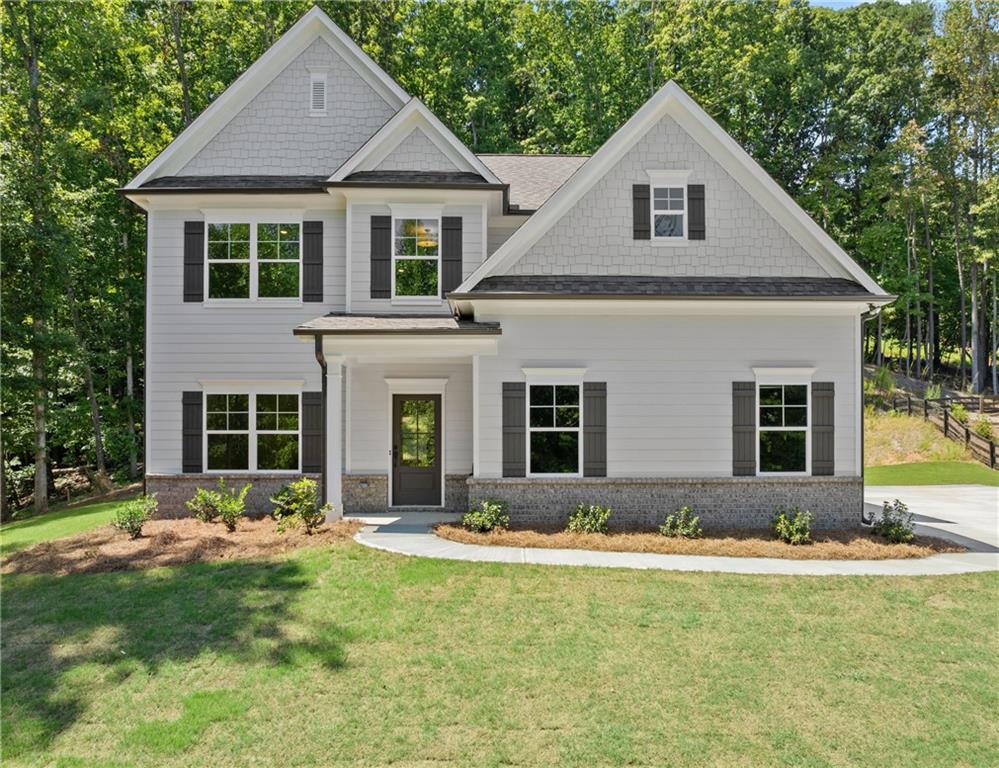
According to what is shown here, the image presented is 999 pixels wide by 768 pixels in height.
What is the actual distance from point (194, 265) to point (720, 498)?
40.9 feet

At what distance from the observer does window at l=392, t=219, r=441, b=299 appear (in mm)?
12750

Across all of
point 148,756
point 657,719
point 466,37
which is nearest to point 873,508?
point 657,719

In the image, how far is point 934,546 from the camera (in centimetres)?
1038

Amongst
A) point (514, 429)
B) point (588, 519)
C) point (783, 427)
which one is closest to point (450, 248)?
point (514, 429)

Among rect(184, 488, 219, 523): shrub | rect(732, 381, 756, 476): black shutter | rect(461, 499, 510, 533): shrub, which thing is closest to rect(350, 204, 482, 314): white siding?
rect(461, 499, 510, 533): shrub

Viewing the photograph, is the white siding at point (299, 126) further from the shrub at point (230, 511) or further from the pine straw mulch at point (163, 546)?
the pine straw mulch at point (163, 546)

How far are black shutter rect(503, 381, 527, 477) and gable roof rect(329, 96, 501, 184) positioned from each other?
15.5ft

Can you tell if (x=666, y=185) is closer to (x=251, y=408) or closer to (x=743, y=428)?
(x=743, y=428)

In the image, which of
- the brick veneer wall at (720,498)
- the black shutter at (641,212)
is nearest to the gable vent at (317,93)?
the black shutter at (641,212)

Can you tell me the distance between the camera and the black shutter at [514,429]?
36.8ft

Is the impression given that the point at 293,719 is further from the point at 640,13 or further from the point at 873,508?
the point at 640,13

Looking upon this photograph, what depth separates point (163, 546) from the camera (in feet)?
32.1

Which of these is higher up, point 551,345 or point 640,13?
point 640,13

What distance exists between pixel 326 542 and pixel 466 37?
25.4 metres
